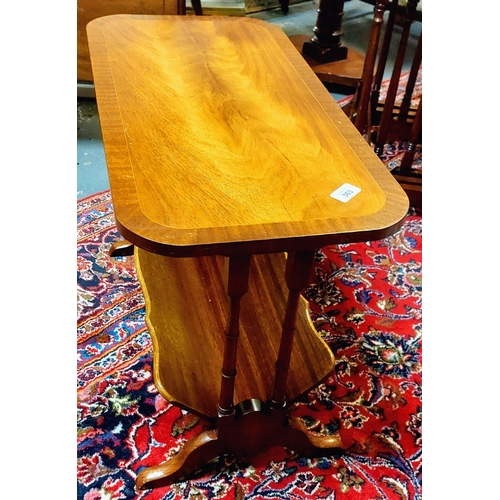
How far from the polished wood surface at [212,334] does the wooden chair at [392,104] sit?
2.75 feet

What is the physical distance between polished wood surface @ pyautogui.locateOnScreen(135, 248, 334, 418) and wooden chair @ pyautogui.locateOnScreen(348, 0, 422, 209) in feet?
2.75

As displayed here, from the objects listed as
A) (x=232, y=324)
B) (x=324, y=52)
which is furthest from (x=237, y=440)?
(x=324, y=52)

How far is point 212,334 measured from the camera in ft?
4.51

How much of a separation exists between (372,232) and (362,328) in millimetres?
889

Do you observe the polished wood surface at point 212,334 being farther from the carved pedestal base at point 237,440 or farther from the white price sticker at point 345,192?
the white price sticker at point 345,192

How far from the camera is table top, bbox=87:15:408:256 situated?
0.90 metres

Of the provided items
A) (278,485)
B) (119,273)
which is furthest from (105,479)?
(119,273)

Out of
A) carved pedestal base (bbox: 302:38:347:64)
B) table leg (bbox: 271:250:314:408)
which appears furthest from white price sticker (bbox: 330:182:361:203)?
carved pedestal base (bbox: 302:38:347:64)

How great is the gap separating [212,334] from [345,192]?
56 cm

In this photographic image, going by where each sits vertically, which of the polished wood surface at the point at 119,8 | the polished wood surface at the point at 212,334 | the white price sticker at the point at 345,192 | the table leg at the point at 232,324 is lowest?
the polished wood surface at the point at 212,334

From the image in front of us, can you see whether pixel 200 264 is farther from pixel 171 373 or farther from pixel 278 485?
pixel 278 485

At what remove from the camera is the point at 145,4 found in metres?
2.30

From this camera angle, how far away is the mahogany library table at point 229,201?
36.2 inches

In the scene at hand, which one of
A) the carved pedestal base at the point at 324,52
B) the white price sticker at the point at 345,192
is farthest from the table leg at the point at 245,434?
the carved pedestal base at the point at 324,52
